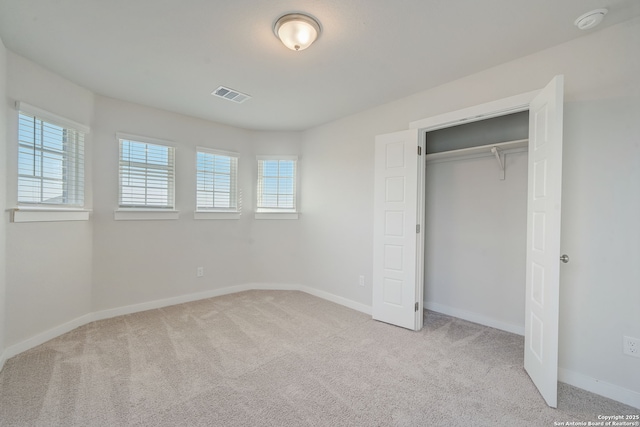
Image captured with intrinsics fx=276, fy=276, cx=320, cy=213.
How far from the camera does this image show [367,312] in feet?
11.8

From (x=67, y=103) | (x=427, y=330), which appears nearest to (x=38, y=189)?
(x=67, y=103)

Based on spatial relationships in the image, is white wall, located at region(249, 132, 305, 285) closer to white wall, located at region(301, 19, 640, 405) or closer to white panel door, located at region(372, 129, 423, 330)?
white panel door, located at region(372, 129, 423, 330)

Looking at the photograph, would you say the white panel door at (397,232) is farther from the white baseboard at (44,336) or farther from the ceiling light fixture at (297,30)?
the white baseboard at (44,336)

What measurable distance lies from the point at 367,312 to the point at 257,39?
3198 mm

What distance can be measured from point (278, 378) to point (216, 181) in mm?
3046

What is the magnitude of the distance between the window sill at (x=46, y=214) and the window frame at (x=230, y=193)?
1.28 meters

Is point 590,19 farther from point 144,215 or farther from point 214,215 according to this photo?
point 144,215

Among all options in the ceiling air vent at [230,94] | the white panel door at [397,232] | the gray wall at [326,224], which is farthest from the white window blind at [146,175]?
the white panel door at [397,232]

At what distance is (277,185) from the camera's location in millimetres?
4633

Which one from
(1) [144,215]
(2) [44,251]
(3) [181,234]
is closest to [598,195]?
(3) [181,234]

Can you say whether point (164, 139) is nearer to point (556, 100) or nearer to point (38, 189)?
point (38, 189)

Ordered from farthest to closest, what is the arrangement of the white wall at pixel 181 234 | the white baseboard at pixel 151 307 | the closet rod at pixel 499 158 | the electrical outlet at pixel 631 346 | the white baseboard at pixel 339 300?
1. the white baseboard at pixel 339 300
2. the white wall at pixel 181 234
3. the closet rod at pixel 499 158
4. the white baseboard at pixel 151 307
5. the electrical outlet at pixel 631 346

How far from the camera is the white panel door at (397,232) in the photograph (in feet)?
9.96

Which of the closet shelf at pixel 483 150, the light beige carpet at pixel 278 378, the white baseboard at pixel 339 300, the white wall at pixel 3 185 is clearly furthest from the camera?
the white baseboard at pixel 339 300
